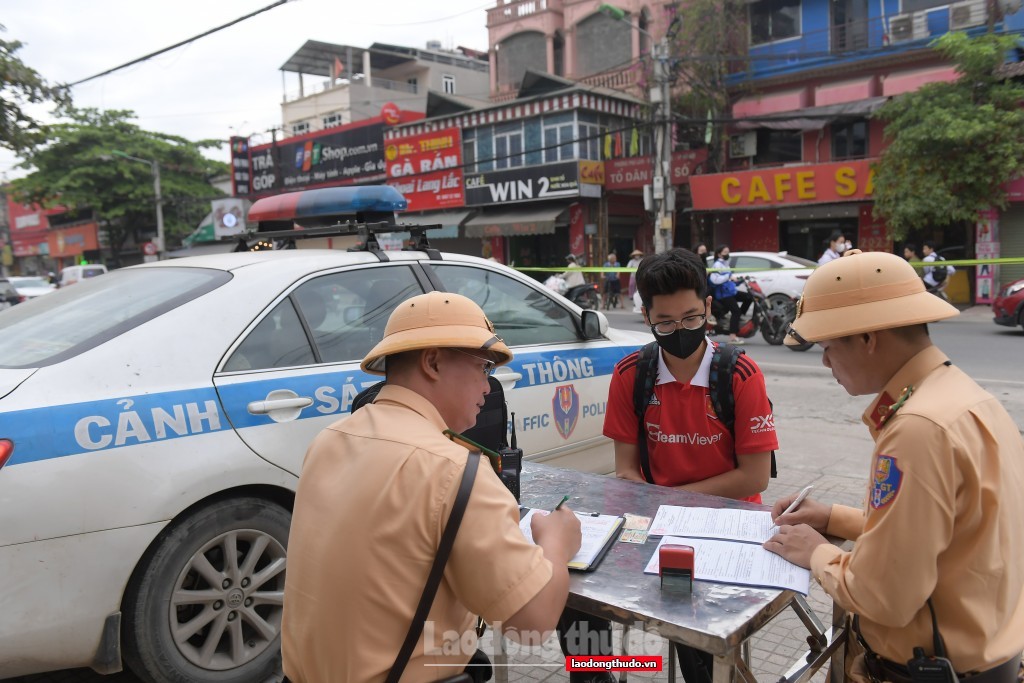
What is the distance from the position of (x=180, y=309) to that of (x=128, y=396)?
480 millimetres

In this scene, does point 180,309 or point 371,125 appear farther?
point 371,125

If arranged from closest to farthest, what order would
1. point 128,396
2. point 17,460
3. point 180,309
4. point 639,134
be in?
1. point 17,460
2. point 128,396
3. point 180,309
4. point 639,134

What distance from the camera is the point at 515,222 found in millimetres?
25625

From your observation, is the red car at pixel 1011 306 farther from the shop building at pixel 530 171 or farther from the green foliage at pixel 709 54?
the shop building at pixel 530 171

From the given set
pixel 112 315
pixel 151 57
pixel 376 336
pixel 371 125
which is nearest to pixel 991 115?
pixel 151 57

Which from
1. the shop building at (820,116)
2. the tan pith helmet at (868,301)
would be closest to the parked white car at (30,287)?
the shop building at (820,116)

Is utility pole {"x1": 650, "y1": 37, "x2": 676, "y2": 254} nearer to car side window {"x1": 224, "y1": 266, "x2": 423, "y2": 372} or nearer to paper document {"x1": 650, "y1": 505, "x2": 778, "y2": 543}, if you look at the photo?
car side window {"x1": 224, "y1": 266, "x2": 423, "y2": 372}

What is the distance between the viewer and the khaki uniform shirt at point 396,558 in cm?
153

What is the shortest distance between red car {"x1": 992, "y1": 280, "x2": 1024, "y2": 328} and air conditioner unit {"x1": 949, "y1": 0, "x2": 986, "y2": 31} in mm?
10105

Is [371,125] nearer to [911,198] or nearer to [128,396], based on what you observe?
[911,198]

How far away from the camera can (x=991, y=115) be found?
1650 centimetres

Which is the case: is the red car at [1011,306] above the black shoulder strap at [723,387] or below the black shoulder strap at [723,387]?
below

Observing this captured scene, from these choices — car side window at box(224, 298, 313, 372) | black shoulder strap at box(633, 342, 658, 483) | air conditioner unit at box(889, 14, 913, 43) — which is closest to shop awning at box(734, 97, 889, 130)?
air conditioner unit at box(889, 14, 913, 43)

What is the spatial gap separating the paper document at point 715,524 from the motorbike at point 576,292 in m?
13.1
